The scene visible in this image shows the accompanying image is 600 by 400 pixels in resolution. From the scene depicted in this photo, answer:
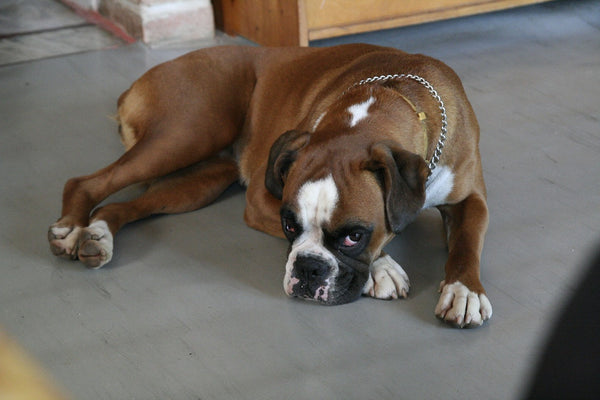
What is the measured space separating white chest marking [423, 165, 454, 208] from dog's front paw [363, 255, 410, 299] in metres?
0.26

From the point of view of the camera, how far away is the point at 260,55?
3.34 meters

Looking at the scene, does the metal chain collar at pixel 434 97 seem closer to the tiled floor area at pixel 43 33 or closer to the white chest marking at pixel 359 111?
the white chest marking at pixel 359 111

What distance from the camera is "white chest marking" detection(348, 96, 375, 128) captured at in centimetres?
240

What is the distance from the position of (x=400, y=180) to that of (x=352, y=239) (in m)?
0.24

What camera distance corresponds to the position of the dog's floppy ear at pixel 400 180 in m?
2.21

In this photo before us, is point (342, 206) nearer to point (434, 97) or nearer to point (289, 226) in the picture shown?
point (289, 226)

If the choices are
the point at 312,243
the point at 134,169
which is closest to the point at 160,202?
the point at 134,169

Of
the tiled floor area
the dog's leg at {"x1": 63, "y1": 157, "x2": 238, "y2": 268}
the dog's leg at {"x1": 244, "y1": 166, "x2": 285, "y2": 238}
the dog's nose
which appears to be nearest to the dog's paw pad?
the dog's leg at {"x1": 63, "y1": 157, "x2": 238, "y2": 268}

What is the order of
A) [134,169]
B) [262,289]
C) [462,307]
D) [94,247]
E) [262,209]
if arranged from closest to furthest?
[462,307] → [262,289] → [94,247] → [262,209] → [134,169]

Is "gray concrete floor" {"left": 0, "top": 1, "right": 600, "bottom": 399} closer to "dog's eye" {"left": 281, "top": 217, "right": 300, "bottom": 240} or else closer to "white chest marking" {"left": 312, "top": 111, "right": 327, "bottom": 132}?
"dog's eye" {"left": 281, "top": 217, "right": 300, "bottom": 240}

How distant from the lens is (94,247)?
2701mm

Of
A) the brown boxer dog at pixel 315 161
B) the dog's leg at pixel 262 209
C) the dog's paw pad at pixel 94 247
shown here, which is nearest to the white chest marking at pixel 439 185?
the brown boxer dog at pixel 315 161


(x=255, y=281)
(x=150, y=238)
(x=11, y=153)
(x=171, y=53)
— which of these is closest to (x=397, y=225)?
(x=255, y=281)

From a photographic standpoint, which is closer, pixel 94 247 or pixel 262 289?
pixel 262 289
